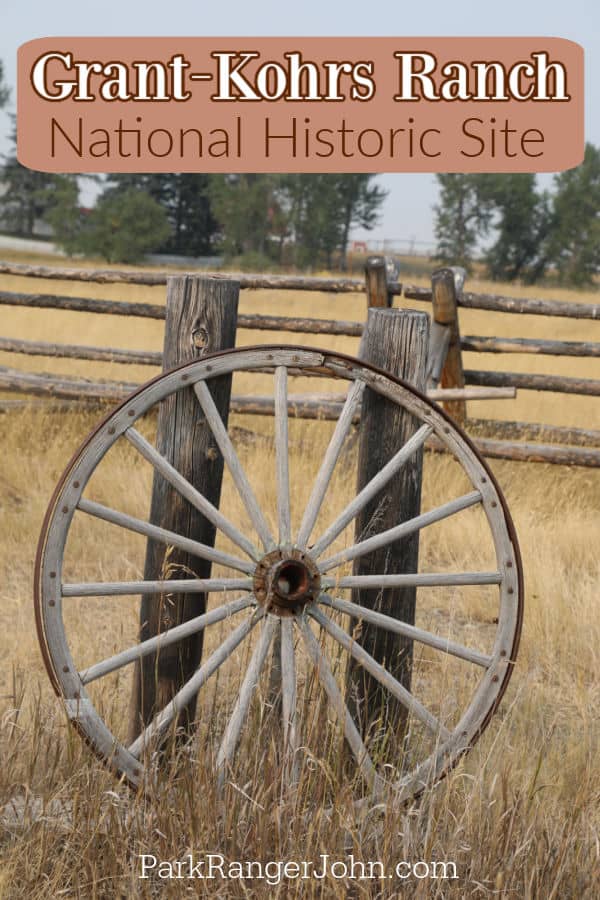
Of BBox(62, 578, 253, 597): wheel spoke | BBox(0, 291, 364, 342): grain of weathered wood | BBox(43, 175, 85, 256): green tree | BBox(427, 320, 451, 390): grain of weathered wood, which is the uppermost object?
BBox(43, 175, 85, 256): green tree

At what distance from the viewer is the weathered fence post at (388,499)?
2.72m

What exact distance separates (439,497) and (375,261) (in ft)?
5.36

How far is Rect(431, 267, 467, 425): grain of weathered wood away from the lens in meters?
6.33

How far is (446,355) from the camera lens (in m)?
6.47

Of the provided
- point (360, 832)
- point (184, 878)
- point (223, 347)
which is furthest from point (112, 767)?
point (223, 347)

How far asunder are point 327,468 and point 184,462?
42 cm

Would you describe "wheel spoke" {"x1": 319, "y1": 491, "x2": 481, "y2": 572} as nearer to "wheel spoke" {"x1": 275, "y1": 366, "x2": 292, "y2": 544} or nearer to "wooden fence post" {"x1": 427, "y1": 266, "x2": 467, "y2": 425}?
"wheel spoke" {"x1": 275, "y1": 366, "x2": 292, "y2": 544}

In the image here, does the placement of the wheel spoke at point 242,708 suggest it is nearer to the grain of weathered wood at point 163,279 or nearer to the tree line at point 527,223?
the grain of weathered wood at point 163,279

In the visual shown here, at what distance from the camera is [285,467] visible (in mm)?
2480

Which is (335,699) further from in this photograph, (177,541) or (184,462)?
(184,462)

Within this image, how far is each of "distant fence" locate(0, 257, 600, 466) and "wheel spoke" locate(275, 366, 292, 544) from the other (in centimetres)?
379

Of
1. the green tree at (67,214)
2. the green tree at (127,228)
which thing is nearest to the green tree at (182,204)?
the green tree at (67,214)

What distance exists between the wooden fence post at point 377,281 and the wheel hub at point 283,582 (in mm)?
4193

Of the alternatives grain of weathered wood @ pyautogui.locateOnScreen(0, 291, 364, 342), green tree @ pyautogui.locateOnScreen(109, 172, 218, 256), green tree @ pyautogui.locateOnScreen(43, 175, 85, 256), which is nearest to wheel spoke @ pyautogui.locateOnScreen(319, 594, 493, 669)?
grain of weathered wood @ pyautogui.locateOnScreen(0, 291, 364, 342)
